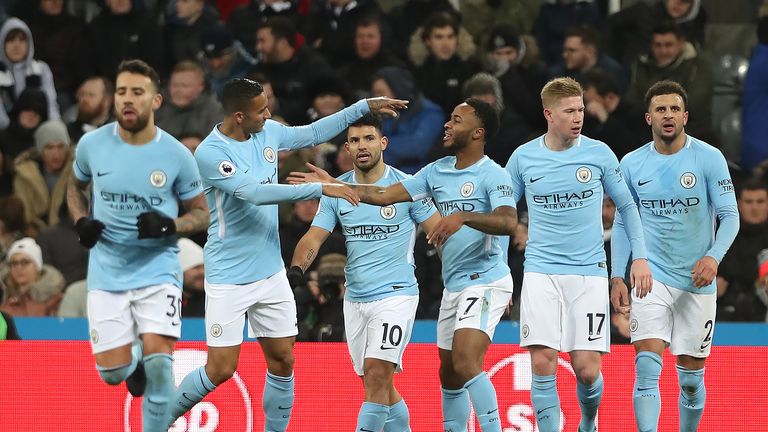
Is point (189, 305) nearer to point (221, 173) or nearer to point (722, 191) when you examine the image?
point (221, 173)

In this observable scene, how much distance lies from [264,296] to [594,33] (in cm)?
566

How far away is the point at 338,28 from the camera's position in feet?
51.9

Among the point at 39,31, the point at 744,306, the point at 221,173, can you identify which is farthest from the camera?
the point at 39,31

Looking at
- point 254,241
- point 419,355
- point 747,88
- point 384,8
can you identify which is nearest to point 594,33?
point 747,88

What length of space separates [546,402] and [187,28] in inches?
293

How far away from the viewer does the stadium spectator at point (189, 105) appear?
49.2 ft

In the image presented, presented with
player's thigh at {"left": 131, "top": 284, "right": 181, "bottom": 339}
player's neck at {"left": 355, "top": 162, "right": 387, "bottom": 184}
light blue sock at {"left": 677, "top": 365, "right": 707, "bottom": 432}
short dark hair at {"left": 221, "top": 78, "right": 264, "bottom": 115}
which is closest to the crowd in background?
player's neck at {"left": 355, "top": 162, "right": 387, "bottom": 184}

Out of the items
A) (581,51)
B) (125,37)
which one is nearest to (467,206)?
(581,51)

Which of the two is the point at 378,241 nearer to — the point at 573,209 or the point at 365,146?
the point at 365,146

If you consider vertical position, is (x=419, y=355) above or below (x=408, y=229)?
below

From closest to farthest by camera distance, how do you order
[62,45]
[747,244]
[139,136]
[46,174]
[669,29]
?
[139,136] < [747,244] < [669,29] < [46,174] < [62,45]

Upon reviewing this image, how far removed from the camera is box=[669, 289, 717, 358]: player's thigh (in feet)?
34.4

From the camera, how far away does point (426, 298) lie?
13383 millimetres

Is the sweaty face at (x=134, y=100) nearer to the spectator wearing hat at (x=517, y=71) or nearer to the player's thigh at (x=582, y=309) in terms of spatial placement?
the player's thigh at (x=582, y=309)
